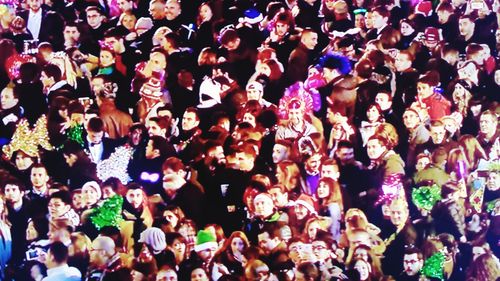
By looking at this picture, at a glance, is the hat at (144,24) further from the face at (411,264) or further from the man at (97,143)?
the face at (411,264)

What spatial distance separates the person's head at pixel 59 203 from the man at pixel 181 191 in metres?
0.23

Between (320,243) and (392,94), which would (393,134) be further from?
(320,243)

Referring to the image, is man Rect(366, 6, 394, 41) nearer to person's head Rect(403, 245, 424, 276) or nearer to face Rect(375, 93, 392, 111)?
face Rect(375, 93, 392, 111)

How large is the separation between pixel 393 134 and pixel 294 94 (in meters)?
0.27

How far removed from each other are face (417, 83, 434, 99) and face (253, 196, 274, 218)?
19.0 inches

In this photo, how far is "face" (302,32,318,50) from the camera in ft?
5.47

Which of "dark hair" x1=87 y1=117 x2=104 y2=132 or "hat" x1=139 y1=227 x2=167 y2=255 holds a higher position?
"dark hair" x1=87 y1=117 x2=104 y2=132

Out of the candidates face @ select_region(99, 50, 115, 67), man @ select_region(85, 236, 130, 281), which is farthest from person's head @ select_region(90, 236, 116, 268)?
face @ select_region(99, 50, 115, 67)

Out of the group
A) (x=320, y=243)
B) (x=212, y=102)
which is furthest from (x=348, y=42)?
(x=320, y=243)

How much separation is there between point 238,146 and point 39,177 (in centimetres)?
50

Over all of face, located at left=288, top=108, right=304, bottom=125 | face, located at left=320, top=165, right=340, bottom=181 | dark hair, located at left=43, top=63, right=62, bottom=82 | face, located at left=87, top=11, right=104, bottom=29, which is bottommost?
face, located at left=320, top=165, right=340, bottom=181

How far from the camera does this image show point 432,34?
171 centimetres

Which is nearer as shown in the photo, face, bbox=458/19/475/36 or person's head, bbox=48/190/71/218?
person's head, bbox=48/190/71/218

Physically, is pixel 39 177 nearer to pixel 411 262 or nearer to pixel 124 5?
pixel 124 5
